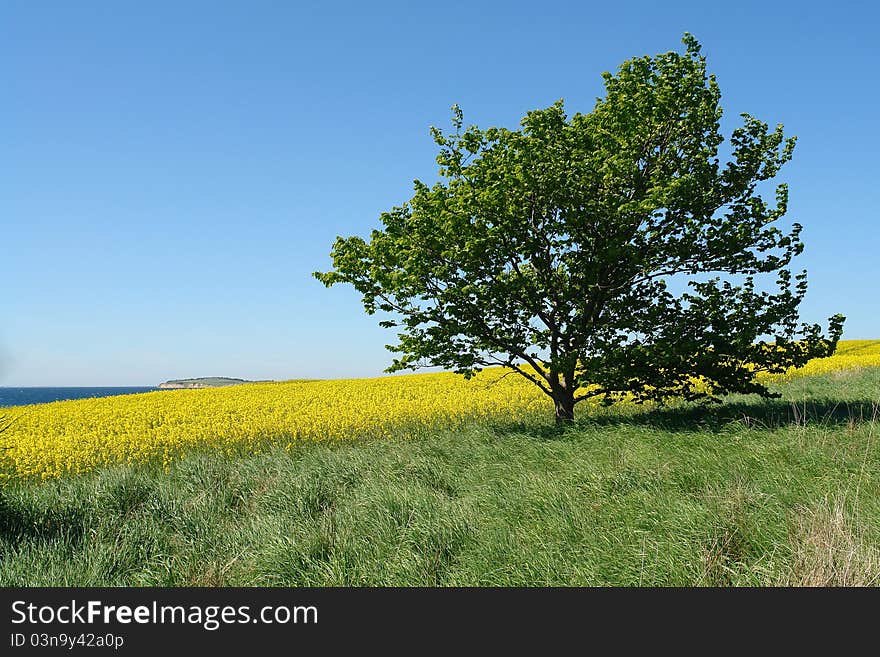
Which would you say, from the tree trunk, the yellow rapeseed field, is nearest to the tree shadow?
the tree trunk

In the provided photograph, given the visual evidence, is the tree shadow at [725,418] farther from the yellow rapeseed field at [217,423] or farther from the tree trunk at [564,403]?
the yellow rapeseed field at [217,423]

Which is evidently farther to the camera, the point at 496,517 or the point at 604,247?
the point at 604,247

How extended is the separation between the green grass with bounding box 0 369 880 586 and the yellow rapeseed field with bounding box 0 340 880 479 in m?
3.03

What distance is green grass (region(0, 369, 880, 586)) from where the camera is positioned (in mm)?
5016

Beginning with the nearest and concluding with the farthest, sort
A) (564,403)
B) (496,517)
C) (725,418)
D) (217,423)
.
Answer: (496,517)
(725,418)
(564,403)
(217,423)

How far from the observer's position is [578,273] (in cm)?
1330

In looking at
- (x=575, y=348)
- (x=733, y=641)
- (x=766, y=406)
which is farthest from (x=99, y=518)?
(x=766, y=406)

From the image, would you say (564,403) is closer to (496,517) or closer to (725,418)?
(725,418)

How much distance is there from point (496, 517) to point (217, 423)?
13.3 m

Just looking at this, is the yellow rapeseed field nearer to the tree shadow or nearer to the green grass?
the green grass

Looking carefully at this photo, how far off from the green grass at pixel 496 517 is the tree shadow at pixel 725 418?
0.47 meters

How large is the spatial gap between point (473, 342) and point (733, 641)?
959 centimetres

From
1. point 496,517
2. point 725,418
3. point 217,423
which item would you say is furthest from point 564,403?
point 217,423

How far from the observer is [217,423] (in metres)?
17.5
